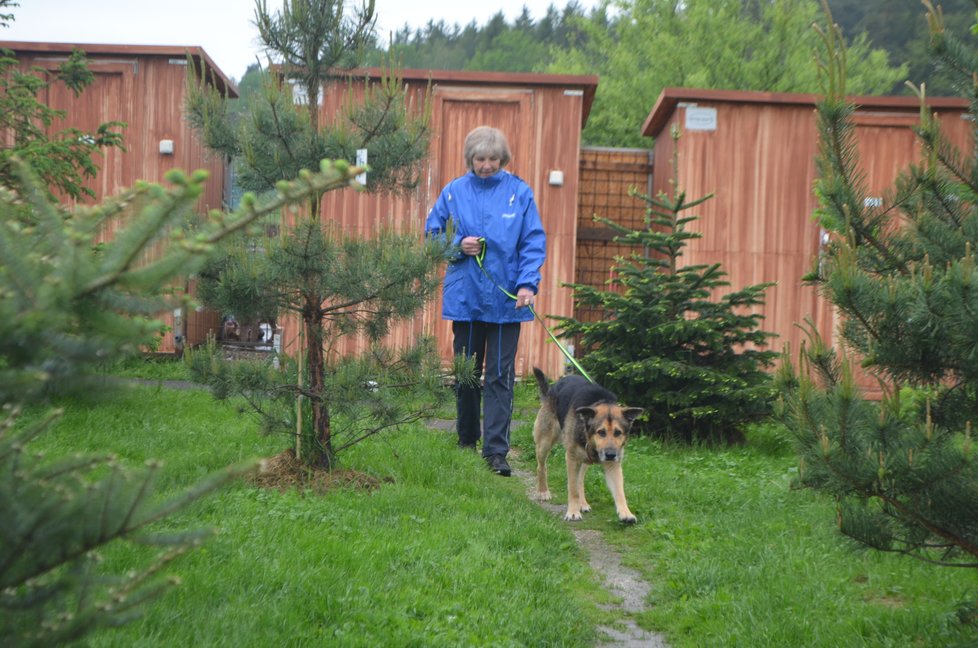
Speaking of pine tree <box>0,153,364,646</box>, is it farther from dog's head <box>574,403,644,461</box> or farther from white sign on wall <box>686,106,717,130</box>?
white sign on wall <box>686,106,717,130</box>

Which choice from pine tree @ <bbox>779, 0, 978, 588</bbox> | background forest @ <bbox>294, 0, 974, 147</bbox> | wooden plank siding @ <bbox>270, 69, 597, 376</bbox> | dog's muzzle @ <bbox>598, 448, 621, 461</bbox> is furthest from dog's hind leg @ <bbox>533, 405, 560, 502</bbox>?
background forest @ <bbox>294, 0, 974, 147</bbox>

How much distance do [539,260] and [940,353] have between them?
14.0 ft

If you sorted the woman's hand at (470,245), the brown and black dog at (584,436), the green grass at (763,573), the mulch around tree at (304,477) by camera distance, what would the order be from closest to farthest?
1. the green grass at (763,573)
2. the mulch around tree at (304,477)
3. the brown and black dog at (584,436)
4. the woman's hand at (470,245)

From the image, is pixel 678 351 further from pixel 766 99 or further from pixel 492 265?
pixel 766 99

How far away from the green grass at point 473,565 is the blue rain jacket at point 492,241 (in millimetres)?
1202

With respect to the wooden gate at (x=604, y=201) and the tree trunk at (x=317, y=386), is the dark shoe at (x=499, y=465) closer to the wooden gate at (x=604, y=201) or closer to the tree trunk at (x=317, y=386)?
the tree trunk at (x=317, y=386)

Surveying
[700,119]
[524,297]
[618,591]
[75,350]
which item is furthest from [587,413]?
[700,119]

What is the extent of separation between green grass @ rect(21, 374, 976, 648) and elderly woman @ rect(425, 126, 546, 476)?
62 centimetres

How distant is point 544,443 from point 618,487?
1070 millimetres

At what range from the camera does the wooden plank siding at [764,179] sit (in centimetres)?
1351

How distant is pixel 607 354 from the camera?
9484mm

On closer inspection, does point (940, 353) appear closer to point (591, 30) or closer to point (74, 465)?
point (74, 465)

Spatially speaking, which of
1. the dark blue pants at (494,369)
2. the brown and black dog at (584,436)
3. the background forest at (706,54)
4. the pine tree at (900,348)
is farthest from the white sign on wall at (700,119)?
the background forest at (706,54)

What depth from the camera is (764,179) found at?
13.6 m
